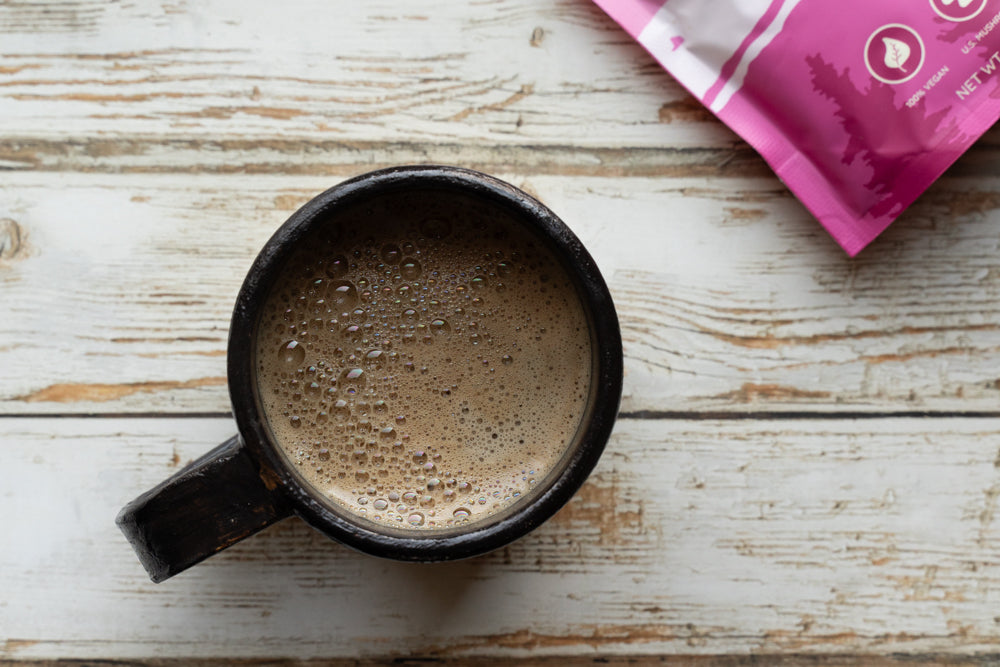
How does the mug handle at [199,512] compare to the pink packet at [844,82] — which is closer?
the mug handle at [199,512]

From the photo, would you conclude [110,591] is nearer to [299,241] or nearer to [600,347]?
[299,241]

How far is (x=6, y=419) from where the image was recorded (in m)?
0.75

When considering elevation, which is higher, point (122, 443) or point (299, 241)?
point (299, 241)

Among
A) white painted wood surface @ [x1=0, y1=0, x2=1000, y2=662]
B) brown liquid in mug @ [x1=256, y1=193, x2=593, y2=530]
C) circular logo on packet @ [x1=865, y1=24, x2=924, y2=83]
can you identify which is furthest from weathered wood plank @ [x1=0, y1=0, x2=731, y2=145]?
circular logo on packet @ [x1=865, y1=24, x2=924, y2=83]

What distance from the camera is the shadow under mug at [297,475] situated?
22.6 inches

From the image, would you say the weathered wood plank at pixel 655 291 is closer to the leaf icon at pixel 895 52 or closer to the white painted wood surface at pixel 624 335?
the white painted wood surface at pixel 624 335

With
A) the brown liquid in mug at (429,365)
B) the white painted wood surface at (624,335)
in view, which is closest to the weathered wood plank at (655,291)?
the white painted wood surface at (624,335)

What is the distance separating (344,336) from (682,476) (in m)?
0.34

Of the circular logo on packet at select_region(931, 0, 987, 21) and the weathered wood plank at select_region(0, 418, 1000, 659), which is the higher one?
the circular logo on packet at select_region(931, 0, 987, 21)

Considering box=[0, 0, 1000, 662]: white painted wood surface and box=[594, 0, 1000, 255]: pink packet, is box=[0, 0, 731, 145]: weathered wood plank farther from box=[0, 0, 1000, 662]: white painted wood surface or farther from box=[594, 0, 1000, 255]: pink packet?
box=[594, 0, 1000, 255]: pink packet

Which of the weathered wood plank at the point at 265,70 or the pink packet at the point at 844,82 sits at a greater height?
the pink packet at the point at 844,82

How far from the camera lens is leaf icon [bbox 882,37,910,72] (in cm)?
70

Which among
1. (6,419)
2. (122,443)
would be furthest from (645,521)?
(6,419)

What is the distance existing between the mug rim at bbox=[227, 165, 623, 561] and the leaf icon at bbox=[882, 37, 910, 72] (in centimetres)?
35
